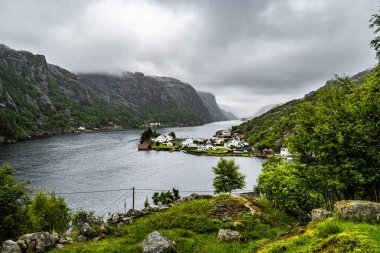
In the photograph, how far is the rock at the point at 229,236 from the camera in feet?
77.7

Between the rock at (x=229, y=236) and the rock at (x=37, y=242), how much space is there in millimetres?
12582

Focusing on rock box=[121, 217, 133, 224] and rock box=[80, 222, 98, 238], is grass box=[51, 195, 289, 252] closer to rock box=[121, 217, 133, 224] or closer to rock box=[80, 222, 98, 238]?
rock box=[121, 217, 133, 224]

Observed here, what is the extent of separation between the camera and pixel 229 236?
2395 centimetres

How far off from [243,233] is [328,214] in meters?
8.44

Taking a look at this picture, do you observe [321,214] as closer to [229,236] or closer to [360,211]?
[360,211]

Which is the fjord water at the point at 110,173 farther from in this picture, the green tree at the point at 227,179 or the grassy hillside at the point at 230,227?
the grassy hillside at the point at 230,227

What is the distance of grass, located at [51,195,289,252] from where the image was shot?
846 inches

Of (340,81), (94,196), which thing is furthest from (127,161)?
(340,81)

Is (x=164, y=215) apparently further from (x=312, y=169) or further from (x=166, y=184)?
(x=166, y=184)

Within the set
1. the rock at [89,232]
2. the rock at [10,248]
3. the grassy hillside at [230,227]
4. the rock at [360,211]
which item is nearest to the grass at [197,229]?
the grassy hillside at [230,227]

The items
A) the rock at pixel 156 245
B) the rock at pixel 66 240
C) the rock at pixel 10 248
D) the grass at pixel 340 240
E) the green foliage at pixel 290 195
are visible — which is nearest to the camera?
the grass at pixel 340 240

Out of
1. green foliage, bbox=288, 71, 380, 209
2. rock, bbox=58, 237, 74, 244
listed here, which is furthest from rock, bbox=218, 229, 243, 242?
rock, bbox=58, 237, 74, 244

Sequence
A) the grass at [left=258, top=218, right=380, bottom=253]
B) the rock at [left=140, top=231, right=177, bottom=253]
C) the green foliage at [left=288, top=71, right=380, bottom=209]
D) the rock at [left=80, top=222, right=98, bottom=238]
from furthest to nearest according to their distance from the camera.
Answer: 1. the green foliage at [left=288, top=71, right=380, bottom=209]
2. the rock at [left=80, top=222, right=98, bottom=238]
3. the rock at [left=140, top=231, right=177, bottom=253]
4. the grass at [left=258, top=218, right=380, bottom=253]

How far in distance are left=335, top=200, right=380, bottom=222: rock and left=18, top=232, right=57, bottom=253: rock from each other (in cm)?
1876
